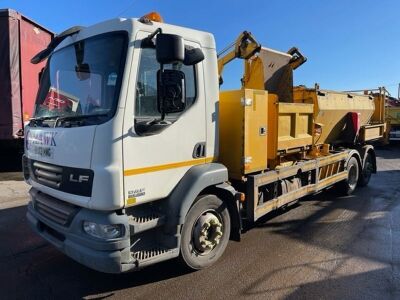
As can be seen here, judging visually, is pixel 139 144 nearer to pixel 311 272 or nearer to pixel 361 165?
pixel 311 272

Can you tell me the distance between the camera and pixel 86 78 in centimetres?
360

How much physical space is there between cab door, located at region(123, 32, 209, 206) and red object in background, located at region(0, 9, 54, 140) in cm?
661

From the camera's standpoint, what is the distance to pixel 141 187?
3.48 m

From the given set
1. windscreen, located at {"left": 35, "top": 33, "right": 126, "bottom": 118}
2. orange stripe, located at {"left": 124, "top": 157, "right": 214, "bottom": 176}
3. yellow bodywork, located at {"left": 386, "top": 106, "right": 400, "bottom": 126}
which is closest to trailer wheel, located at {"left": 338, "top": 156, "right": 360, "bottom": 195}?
orange stripe, located at {"left": 124, "top": 157, "right": 214, "bottom": 176}

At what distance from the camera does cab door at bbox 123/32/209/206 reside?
3379 millimetres

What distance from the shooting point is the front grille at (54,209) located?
3.53 meters

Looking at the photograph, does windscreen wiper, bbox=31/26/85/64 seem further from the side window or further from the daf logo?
the daf logo

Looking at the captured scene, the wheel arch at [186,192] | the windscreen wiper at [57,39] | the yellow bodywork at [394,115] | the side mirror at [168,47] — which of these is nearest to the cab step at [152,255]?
the wheel arch at [186,192]

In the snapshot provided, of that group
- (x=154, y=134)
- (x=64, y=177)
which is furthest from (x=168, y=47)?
(x=64, y=177)

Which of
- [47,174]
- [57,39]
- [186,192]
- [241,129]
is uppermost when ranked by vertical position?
[57,39]

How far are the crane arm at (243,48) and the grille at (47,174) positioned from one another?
2870mm

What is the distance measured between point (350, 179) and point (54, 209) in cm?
647

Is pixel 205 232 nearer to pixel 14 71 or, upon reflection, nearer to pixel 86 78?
pixel 86 78

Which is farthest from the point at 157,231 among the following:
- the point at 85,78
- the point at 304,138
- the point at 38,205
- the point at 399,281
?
the point at 304,138
